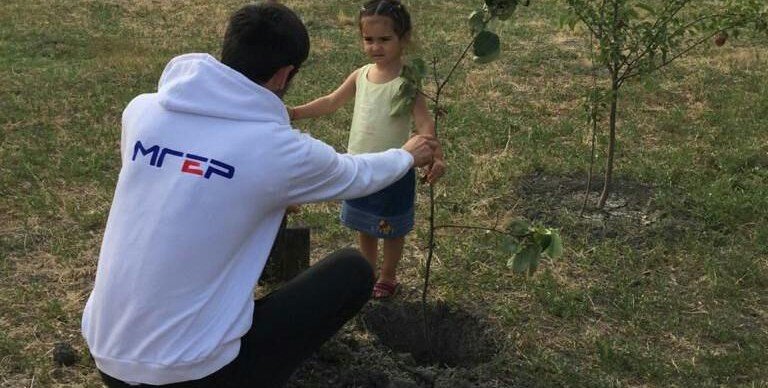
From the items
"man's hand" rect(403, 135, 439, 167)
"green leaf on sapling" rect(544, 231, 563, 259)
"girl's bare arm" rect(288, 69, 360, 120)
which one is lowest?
"green leaf on sapling" rect(544, 231, 563, 259)

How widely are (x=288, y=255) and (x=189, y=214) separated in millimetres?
1512

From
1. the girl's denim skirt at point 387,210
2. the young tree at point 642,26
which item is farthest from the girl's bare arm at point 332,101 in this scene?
the young tree at point 642,26

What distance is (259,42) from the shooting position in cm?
202

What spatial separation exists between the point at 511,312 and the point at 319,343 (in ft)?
3.71

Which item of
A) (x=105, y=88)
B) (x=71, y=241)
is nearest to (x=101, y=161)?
(x=71, y=241)

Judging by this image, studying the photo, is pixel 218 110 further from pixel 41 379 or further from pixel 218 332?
pixel 41 379

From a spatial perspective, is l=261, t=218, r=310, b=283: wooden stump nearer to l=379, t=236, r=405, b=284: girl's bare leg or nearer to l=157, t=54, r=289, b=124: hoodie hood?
l=379, t=236, r=405, b=284: girl's bare leg

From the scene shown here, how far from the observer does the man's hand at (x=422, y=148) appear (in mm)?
2383

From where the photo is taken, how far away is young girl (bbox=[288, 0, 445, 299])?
2836 mm

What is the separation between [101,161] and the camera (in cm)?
476

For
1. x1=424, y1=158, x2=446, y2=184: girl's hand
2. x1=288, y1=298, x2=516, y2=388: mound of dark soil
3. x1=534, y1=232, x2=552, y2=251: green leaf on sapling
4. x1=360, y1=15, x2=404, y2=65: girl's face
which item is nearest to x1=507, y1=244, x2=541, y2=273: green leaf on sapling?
x1=534, y1=232, x2=552, y2=251: green leaf on sapling

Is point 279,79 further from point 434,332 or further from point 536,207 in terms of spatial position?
point 536,207

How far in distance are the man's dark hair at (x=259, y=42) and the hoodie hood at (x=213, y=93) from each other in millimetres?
78

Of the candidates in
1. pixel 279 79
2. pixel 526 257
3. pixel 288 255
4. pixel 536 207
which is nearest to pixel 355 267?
pixel 526 257
